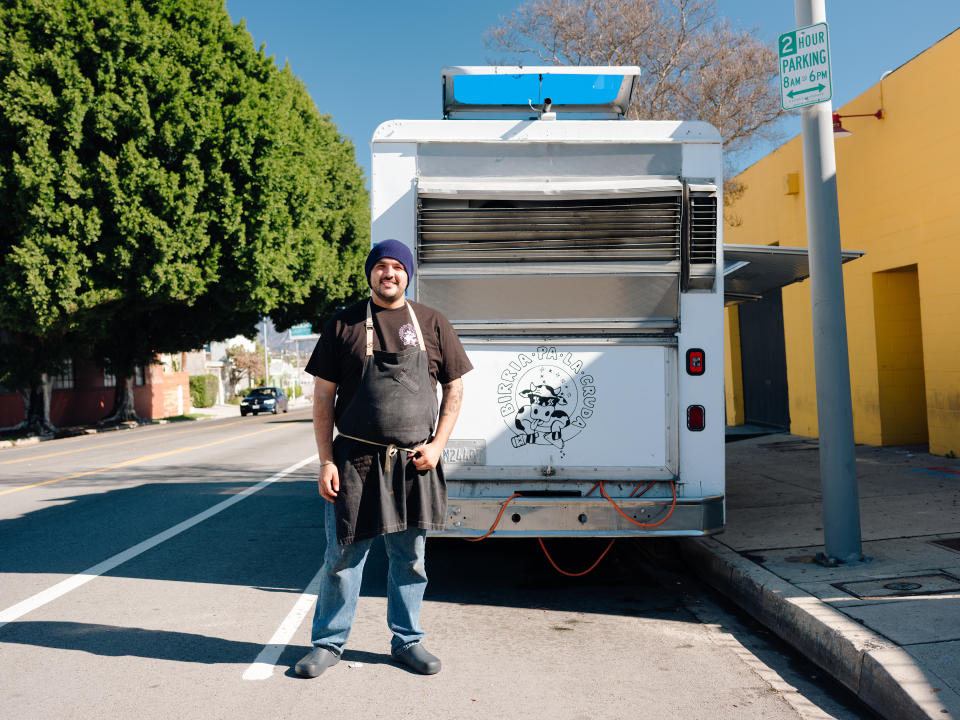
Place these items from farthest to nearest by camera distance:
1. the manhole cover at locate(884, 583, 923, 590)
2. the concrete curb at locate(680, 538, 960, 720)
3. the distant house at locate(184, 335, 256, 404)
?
the distant house at locate(184, 335, 256, 404) < the manhole cover at locate(884, 583, 923, 590) < the concrete curb at locate(680, 538, 960, 720)

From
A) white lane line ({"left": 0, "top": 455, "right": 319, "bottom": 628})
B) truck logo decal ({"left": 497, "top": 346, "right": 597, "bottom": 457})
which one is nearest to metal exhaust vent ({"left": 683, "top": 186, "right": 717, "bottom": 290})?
truck logo decal ({"left": 497, "top": 346, "right": 597, "bottom": 457})

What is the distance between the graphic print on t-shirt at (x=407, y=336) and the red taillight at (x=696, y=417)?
2152 mm

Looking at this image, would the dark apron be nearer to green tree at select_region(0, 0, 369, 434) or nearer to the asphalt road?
the asphalt road

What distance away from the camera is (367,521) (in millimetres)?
4246

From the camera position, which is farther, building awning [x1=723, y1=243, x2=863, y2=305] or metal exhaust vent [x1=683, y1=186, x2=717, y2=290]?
Answer: building awning [x1=723, y1=243, x2=863, y2=305]

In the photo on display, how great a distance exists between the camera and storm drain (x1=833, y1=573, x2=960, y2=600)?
505cm

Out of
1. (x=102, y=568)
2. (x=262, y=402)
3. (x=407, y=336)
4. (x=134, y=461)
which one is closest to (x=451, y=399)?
(x=407, y=336)

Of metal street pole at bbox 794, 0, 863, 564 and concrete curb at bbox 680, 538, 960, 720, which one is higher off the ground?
metal street pole at bbox 794, 0, 863, 564

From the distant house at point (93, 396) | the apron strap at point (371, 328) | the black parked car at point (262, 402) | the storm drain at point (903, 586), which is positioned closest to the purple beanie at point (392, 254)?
the apron strap at point (371, 328)

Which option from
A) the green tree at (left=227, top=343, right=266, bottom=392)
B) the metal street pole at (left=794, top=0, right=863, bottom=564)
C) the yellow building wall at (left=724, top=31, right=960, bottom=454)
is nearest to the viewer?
the metal street pole at (left=794, top=0, right=863, bottom=564)

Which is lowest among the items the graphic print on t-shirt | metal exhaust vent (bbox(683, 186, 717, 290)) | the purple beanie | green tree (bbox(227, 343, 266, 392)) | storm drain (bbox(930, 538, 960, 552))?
storm drain (bbox(930, 538, 960, 552))

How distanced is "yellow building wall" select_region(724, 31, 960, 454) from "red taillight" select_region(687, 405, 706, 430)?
20.6ft

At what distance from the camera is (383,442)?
13.9 feet

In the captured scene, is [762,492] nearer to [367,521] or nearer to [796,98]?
[796,98]
